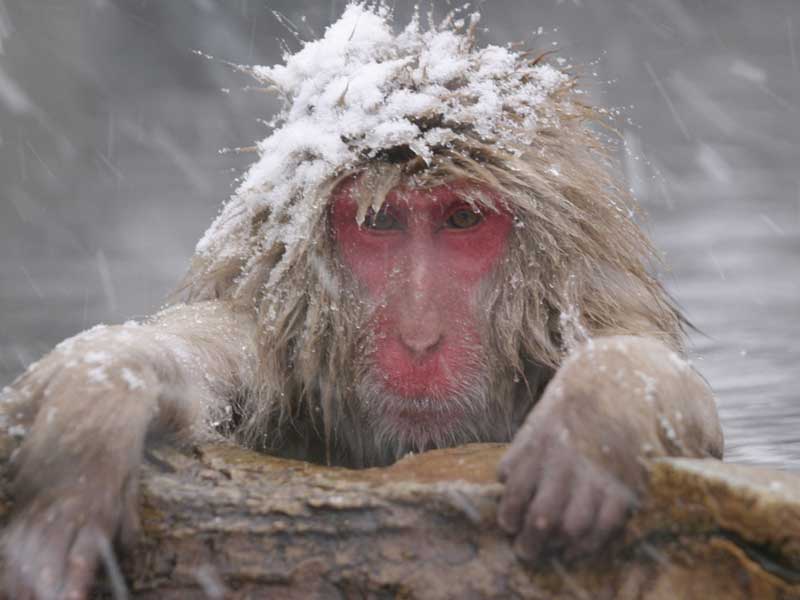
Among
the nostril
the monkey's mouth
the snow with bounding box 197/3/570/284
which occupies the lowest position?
the monkey's mouth

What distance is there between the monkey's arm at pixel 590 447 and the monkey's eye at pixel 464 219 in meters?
0.87

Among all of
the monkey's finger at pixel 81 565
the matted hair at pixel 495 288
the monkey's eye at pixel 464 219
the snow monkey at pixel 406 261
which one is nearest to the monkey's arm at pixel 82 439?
the monkey's finger at pixel 81 565

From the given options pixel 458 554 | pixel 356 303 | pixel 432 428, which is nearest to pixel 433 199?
pixel 356 303

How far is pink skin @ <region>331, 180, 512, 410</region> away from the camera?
8.17 ft

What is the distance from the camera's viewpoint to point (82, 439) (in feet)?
5.26

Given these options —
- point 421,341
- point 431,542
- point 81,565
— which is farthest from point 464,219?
point 81,565

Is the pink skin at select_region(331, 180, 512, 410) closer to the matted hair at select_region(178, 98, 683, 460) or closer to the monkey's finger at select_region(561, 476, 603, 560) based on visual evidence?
the matted hair at select_region(178, 98, 683, 460)

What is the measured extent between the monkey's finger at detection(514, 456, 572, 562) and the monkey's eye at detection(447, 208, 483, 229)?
1242 millimetres

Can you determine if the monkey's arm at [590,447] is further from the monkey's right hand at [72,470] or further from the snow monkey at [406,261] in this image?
the monkey's right hand at [72,470]

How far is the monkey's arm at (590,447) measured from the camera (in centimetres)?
145

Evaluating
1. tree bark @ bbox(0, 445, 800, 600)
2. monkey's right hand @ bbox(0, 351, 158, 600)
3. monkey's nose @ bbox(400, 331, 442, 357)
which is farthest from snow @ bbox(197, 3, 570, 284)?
tree bark @ bbox(0, 445, 800, 600)

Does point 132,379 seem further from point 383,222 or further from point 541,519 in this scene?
point 383,222

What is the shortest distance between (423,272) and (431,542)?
43.8 inches

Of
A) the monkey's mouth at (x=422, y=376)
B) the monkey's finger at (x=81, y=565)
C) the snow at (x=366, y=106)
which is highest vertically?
the snow at (x=366, y=106)
